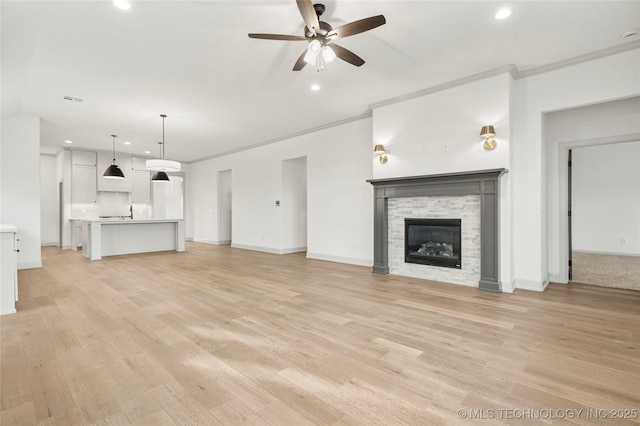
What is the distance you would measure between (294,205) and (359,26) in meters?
5.96

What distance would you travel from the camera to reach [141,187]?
34.2ft

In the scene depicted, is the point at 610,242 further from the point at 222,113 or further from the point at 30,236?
the point at 30,236

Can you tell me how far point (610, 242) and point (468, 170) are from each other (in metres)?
5.83

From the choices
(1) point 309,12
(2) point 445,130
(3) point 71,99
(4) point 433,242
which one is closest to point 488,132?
(2) point 445,130

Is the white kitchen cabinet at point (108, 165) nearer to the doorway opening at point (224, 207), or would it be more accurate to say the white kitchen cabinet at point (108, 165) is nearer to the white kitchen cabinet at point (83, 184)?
the white kitchen cabinet at point (83, 184)

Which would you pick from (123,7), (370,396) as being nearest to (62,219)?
(123,7)

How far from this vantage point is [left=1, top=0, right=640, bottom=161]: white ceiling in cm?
290

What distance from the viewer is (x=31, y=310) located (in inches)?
136

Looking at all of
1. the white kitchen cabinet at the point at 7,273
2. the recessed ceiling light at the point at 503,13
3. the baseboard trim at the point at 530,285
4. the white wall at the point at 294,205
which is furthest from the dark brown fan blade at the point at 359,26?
the white wall at the point at 294,205

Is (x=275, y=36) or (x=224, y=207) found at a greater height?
(x=275, y=36)

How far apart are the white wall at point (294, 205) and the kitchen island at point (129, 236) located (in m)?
3.17

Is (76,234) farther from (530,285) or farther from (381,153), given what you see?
(530,285)

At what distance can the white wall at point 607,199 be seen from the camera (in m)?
6.96

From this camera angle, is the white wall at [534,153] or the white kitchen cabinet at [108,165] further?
the white kitchen cabinet at [108,165]
